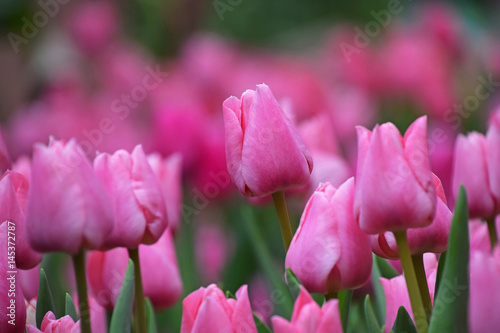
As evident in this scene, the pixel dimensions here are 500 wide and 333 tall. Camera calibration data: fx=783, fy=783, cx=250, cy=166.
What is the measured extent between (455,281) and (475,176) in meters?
0.18

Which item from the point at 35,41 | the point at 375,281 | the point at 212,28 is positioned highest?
the point at 375,281

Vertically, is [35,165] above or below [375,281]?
above

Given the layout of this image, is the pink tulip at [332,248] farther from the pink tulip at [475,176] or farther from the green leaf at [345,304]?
the pink tulip at [475,176]

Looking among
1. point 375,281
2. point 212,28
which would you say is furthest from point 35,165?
point 212,28

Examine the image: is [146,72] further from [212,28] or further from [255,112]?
[255,112]

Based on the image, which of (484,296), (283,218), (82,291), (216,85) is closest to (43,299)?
(82,291)

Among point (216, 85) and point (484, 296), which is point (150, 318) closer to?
point (484, 296)

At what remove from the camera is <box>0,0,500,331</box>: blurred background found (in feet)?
3.71

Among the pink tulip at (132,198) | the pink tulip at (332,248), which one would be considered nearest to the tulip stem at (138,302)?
the pink tulip at (132,198)

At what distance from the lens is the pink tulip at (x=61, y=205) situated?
0.44 m

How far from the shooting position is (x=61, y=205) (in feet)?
1.45

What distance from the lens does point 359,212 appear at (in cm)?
42

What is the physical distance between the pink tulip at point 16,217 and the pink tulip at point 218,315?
12 cm

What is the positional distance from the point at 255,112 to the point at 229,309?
0.12 meters
